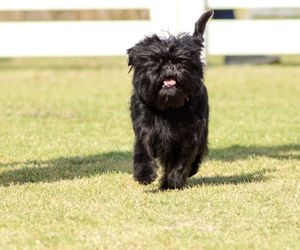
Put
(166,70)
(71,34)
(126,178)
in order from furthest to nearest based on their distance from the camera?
(71,34)
(126,178)
(166,70)

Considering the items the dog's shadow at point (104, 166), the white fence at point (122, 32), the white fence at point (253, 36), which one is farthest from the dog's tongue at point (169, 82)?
the white fence at point (253, 36)

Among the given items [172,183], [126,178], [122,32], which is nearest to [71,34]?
[122,32]

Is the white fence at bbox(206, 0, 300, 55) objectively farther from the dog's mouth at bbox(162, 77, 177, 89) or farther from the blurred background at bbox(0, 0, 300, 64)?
the dog's mouth at bbox(162, 77, 177, 89)

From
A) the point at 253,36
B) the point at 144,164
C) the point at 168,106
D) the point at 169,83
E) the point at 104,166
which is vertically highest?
the point at 169,83

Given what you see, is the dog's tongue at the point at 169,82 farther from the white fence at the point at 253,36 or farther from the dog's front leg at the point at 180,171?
the white fence at the point at 253,36

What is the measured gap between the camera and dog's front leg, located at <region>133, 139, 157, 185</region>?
23.4 feet

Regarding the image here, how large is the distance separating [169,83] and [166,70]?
3.8 inches

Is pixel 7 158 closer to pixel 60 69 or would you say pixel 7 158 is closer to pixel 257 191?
pixel 257 191

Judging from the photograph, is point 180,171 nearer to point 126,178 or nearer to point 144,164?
point 144,164

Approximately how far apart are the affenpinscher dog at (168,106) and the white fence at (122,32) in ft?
27.2

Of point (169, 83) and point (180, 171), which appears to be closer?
point (169, 83)

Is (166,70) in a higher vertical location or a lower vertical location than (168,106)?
higher

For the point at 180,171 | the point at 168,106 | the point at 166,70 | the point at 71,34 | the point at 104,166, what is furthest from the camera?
the point at 71,34

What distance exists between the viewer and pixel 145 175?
715 cm
